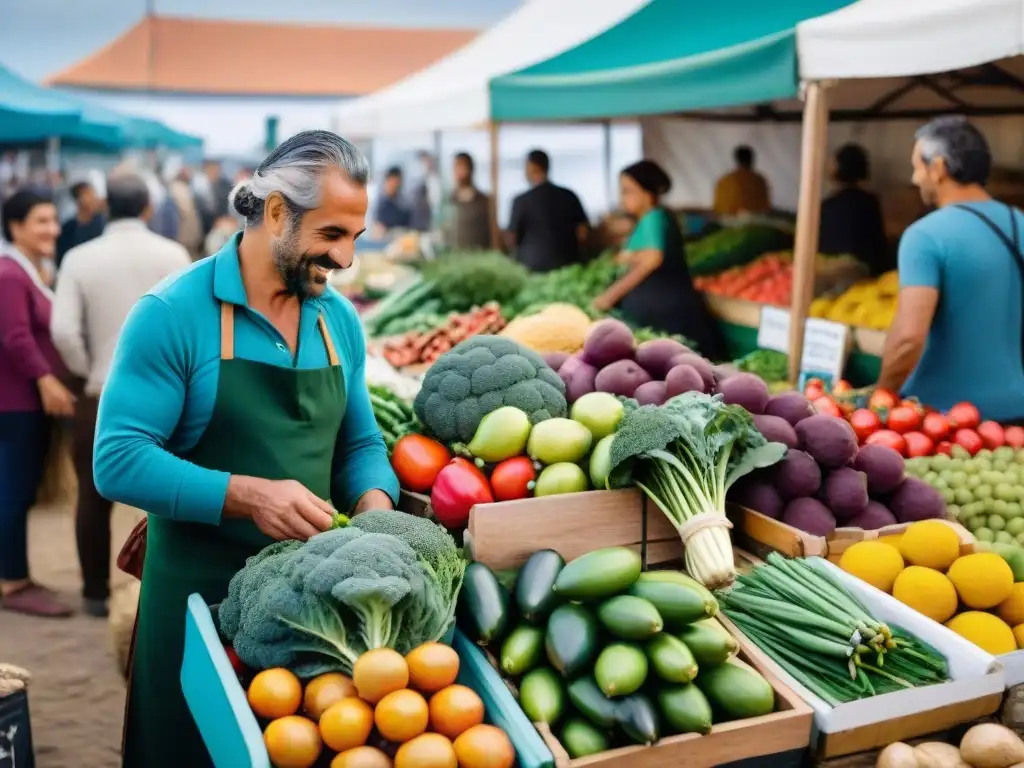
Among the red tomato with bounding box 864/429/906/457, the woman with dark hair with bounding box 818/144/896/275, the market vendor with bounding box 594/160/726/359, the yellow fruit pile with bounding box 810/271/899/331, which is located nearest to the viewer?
the red tomato with bounding box 864/429/906/457

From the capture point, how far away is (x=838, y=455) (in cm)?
253

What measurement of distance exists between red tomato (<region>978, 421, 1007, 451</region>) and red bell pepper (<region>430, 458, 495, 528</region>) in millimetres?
2121

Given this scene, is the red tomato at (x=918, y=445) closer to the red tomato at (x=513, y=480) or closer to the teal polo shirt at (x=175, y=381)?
the red tomato at (x=513, y=480)

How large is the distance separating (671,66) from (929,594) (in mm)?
4038

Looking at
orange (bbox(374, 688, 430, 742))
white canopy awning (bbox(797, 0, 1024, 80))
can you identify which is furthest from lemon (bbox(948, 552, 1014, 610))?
white canopy awning (bbox(797, 0, 1024, 80))

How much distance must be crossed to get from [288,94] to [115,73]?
19.2 feet

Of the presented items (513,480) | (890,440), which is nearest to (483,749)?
(513,480)

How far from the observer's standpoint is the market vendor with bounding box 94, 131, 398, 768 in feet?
6.77

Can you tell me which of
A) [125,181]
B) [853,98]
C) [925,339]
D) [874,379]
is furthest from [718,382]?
[853,98]

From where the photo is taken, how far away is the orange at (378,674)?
63.5 inches

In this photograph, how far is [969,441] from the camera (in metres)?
3.46

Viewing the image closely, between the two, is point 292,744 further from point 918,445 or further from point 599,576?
point 918,445

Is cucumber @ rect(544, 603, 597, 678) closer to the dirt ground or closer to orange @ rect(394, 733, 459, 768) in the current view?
orange @ rect(394, 733, 459, 768)

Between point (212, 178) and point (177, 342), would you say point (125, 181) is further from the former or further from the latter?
point (212, 178)
